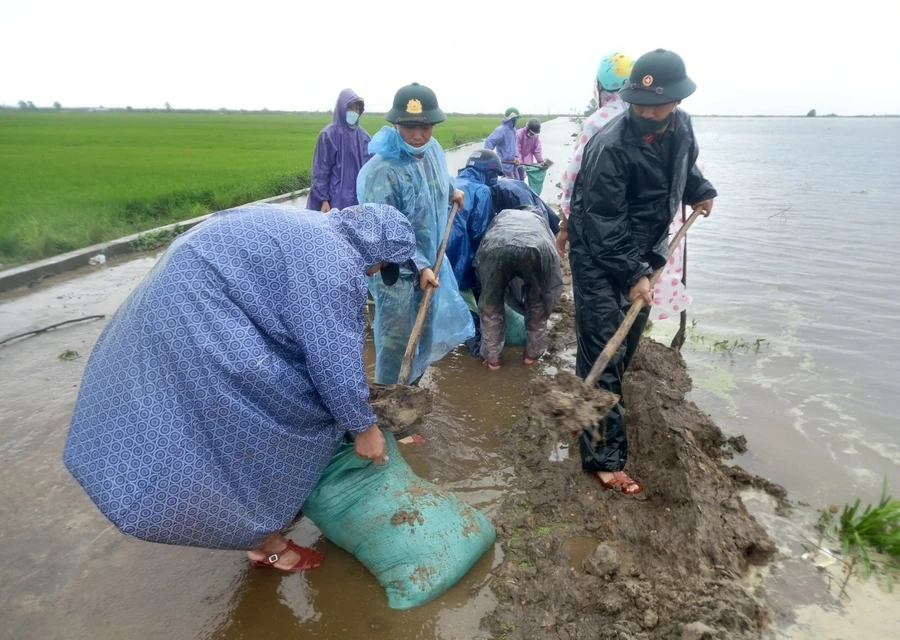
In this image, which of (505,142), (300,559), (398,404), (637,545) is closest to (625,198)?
(398,404)

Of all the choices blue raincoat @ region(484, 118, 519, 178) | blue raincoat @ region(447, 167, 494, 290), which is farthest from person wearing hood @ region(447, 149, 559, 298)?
blue raincoat @ region(484, 118, 519, 178)

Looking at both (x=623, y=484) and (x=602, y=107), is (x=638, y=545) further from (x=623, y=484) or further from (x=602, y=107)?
(x=602, y=107)

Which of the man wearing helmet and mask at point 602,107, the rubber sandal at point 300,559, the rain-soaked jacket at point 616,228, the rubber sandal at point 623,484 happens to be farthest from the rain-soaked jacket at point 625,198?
the rubber sandal at point 300,559

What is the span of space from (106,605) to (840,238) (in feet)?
31.8

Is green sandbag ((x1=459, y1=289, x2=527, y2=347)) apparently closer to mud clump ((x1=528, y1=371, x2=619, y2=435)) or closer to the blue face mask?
the blue face mask

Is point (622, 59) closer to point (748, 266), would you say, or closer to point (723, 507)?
point (723, 507)

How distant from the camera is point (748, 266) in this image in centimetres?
672

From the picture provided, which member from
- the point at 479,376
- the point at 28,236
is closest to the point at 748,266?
the point at 479,376

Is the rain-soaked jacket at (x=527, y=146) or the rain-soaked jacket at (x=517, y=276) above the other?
the rain-soaked jacket at (x=527, y=146)

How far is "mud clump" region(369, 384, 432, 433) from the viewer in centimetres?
226

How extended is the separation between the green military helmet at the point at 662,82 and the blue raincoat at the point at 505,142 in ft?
18.5

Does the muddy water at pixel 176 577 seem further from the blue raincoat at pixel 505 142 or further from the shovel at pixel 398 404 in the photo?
the blue raincoat at pixel 505 142

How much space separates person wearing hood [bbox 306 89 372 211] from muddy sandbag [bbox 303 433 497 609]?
3.38 m

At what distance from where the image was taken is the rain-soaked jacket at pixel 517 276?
11.6 feet
